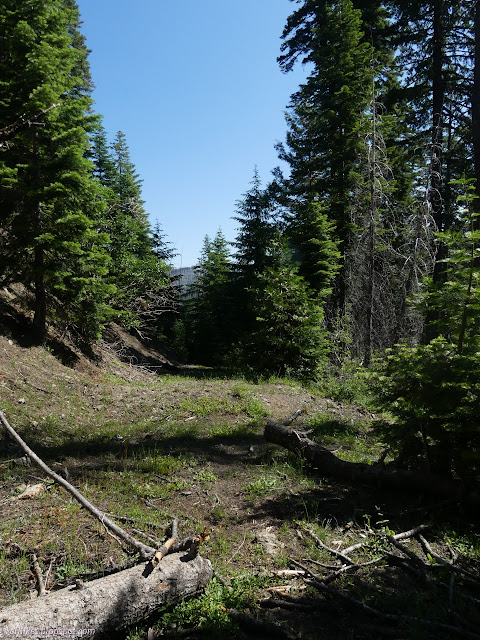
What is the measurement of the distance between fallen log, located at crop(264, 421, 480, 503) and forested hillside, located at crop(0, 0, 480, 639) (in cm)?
3

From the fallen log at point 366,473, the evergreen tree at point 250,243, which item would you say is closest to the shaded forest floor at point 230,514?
the fallen log at point 366,473

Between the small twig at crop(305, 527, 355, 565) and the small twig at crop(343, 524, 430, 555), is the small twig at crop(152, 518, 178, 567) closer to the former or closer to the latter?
the small twig at crop(305, 527, 355, 565)

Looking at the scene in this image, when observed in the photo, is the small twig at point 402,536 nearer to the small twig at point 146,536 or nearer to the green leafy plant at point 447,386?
the green leafy plant at point 447,386

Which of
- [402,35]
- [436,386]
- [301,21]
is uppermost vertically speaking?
[301,21]

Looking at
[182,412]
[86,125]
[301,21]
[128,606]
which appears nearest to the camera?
[128,606]

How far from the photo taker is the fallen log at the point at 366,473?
4.96 metres

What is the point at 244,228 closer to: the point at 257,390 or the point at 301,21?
the point at 301,21

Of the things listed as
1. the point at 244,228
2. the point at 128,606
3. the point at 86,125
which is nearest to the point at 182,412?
the point at 128,606

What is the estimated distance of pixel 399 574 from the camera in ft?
12.3

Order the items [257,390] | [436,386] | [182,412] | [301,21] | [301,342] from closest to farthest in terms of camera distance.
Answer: [436,386], [182,412], [257,390], [301,342], [301,21]

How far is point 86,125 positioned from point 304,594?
505 inches

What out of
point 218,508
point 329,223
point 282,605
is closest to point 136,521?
point 218,508

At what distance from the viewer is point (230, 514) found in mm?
4969

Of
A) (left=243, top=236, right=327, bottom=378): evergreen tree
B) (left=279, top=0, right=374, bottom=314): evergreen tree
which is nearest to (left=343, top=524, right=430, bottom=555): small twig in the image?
(left=243, top=236, right=327, bottom=378): evergreen tree
